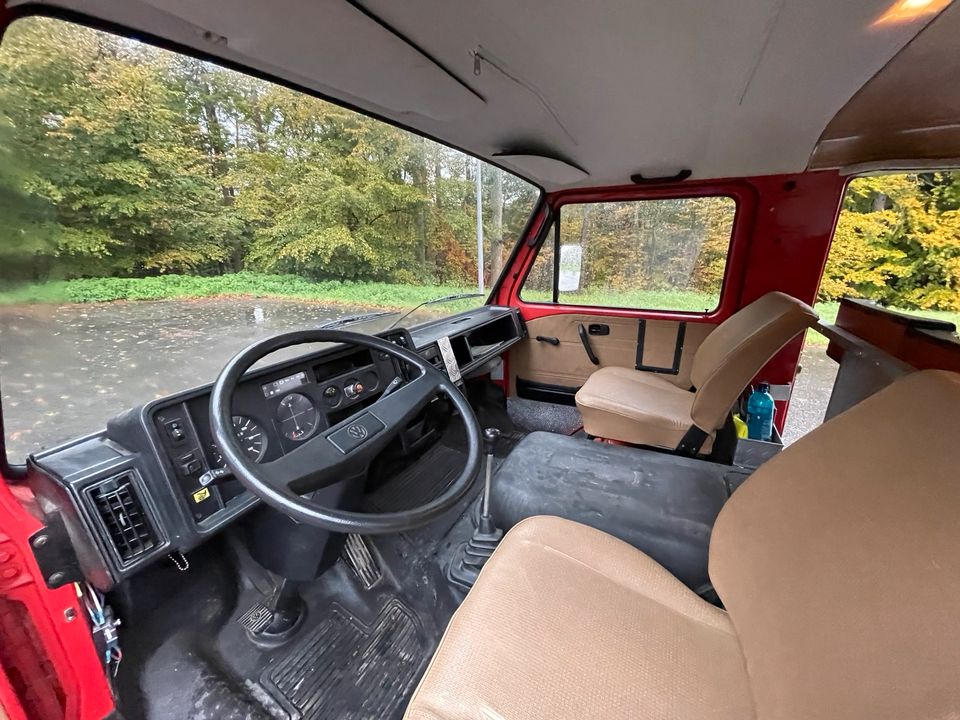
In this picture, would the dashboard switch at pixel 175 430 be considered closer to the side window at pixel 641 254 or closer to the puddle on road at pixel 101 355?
the puddle on road at pixel 101 355

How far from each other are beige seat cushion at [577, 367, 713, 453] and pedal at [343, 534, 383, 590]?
1210mm

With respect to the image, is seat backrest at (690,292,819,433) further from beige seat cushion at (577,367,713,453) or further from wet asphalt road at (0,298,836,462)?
wet asphalt road at (0,298,836,462)

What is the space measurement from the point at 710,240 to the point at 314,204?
2.22 m

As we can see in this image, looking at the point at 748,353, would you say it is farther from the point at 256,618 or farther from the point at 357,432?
the point at 256,618

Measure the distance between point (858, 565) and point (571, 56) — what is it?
1246 mm

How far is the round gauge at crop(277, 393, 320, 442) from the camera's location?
121 cm

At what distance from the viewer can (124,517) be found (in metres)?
0.87

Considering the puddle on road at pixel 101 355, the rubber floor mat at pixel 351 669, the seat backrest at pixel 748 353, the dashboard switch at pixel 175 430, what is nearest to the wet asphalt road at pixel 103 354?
the puddle on road at pixel 101 355

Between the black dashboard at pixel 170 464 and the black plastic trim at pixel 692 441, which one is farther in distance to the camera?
the black plastic trim at pixel 692 441

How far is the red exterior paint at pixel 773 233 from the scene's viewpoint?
7.28 feet

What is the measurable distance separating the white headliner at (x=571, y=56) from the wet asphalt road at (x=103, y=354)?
60cm

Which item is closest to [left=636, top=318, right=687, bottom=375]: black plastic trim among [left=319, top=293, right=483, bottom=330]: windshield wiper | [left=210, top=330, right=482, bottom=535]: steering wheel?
[left=319, top=293, right=483, bottom=330]: windshield wiper

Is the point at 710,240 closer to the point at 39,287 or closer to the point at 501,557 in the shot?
the point at 501,557

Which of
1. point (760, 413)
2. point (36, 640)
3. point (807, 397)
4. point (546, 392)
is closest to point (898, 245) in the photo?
point (807, 397)
